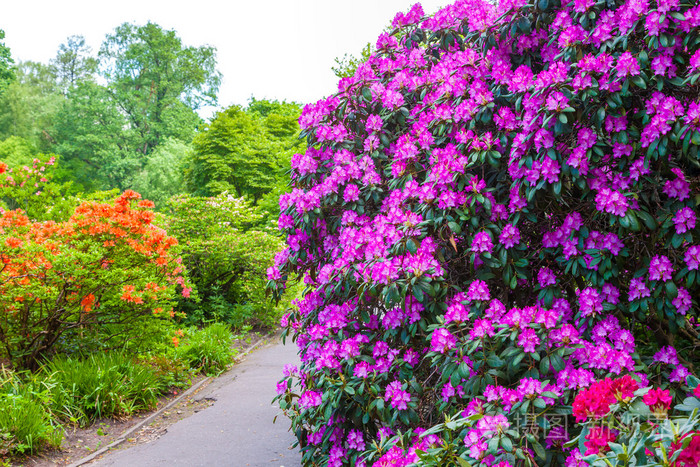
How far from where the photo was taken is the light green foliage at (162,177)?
23.2 meters

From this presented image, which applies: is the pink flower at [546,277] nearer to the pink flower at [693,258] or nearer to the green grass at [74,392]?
the pink flower at [693,258]

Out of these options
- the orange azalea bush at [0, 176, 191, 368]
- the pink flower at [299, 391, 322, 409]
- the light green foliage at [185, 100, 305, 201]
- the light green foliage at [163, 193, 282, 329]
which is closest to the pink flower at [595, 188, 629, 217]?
the pink flower at [299, 391, 322, 409]

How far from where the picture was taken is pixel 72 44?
32.8 m

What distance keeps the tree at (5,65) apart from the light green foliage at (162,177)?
861cm

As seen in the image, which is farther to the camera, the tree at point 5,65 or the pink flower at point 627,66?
the tree at point 5,65

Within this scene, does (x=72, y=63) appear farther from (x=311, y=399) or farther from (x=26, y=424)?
(x=311, y=399)

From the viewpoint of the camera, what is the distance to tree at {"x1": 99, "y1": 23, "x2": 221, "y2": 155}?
29859 millimetres

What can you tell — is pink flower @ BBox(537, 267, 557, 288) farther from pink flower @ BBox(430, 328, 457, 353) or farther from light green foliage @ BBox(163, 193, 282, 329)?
light green foliage @ BBox(163, 193, 282, 329)

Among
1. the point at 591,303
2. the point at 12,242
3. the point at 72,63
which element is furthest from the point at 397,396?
the point at 72,63

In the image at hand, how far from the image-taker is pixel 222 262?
9273 mm

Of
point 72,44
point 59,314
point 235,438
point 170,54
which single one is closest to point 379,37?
point 235,438

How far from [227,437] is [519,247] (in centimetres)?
325

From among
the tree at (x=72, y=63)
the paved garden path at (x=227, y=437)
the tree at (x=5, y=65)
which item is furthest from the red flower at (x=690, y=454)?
the tree at (x=72, y=63)

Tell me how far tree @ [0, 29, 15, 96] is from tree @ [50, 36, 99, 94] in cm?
608
